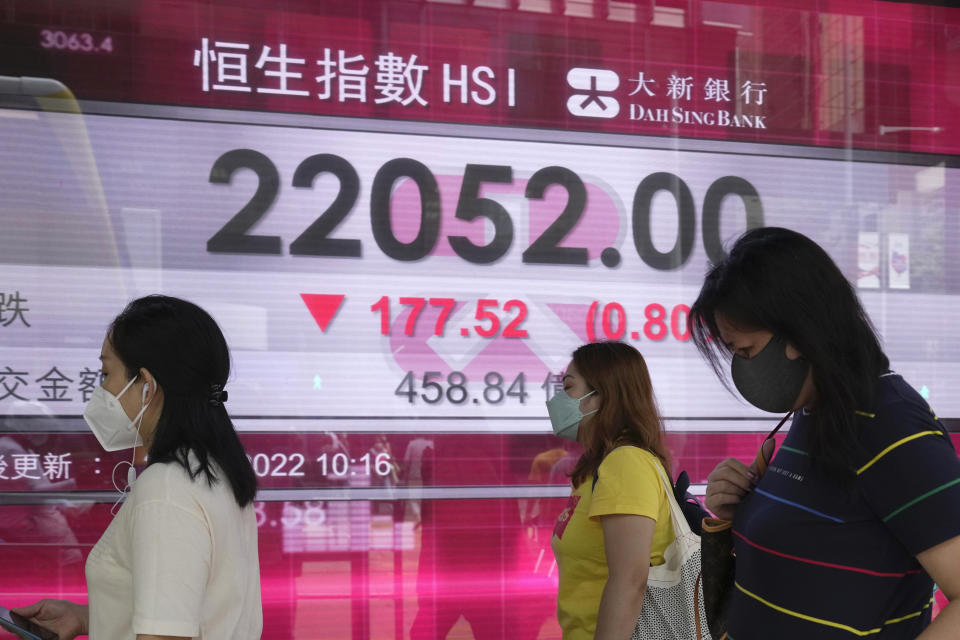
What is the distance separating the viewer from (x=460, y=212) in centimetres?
321

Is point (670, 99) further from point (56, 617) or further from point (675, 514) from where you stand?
point (56, 617)

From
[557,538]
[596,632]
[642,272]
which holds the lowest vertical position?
[596,632]

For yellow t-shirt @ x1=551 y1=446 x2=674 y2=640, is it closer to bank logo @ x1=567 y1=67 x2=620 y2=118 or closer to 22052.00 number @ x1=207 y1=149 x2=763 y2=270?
22052.00 number @ x1=207 y1=149 x2=763 y2=270

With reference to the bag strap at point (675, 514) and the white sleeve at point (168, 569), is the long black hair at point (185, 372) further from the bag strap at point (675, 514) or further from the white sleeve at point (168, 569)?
the bag strap at point (675, 514)

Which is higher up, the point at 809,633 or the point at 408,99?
the point at 408,99

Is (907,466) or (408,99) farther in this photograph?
(408,99)

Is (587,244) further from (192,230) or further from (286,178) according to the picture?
(192,230)

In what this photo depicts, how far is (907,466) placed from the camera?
4.31 ft

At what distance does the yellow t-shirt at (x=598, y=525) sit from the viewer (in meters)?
2.12

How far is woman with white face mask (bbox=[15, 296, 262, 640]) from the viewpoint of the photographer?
1520mm

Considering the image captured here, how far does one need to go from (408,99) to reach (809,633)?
2257mm

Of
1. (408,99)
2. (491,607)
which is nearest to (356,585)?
(491,607)

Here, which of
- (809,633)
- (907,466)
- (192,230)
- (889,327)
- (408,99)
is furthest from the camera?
(889,327)

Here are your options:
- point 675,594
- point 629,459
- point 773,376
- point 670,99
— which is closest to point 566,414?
point 629,459
